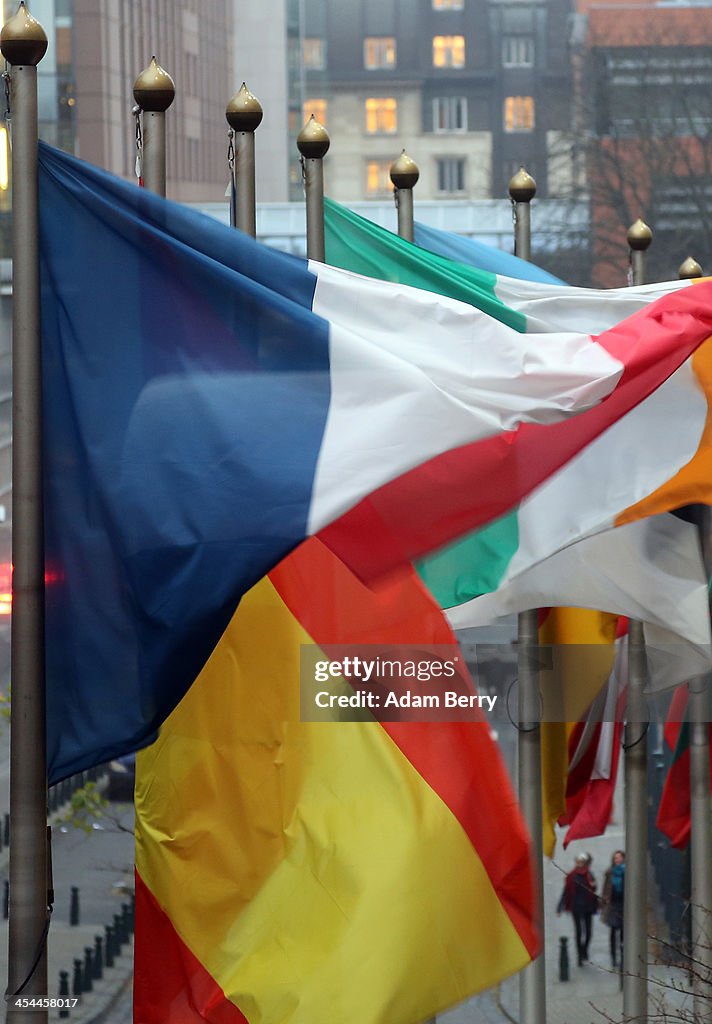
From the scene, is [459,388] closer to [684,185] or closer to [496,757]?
[496,757]

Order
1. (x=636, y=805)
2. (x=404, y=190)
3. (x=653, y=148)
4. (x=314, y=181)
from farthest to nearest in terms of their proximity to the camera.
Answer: (x=653, y=148)
(x=636, y=805)
(x=404, y=190)
(x=314, y=181)

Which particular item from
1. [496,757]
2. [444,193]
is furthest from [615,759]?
[444,193]

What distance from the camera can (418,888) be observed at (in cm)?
744

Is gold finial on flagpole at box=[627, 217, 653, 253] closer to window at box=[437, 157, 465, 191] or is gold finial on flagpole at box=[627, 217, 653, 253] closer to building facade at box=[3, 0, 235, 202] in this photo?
building facade at box=[3, 0, 235, 202]

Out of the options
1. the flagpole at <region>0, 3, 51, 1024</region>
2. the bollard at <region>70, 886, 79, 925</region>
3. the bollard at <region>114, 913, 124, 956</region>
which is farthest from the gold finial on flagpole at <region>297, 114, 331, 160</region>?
the bollard at <region>70, 886, 79, 925</region>

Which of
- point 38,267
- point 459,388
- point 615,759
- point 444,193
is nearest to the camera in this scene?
point 38,267

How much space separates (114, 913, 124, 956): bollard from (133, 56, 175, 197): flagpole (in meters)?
17.8

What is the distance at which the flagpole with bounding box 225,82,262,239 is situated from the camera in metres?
8.61

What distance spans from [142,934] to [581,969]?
53.9 ft

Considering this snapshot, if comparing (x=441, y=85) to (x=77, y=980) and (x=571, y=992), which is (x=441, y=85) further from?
(x=77, y=980)

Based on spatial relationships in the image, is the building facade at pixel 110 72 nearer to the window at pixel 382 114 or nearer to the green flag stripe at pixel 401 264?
the window at pixel 382 114

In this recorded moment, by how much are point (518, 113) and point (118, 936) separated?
120 feet

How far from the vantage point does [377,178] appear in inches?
2069

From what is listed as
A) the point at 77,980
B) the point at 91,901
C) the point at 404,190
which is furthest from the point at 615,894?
the point at 404,190
